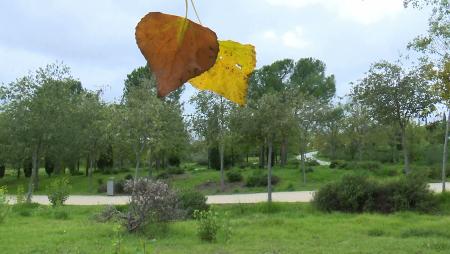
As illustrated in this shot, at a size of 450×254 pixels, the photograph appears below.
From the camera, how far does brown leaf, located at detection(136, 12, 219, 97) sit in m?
0.25

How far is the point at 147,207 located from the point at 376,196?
13.5 feet

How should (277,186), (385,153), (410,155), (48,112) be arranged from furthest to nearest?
(385,153), (410,155), (277,186), (48,112)

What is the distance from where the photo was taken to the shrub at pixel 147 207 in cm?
779

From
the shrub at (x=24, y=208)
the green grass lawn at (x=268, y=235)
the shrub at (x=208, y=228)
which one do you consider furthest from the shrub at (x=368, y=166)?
the shrub at (x=208, y=228)

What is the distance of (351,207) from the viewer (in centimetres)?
980

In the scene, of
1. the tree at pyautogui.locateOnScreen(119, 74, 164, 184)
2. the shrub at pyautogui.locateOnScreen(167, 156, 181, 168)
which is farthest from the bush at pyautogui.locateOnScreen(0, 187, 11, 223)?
the shrub at pyautogui.locateOnScreen(167, 156, 181, 168)

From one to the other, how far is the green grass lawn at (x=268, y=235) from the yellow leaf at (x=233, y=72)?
18.3ft

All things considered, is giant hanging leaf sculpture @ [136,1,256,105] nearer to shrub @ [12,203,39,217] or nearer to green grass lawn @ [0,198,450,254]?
green grass lawn @ [0,198,450,254]

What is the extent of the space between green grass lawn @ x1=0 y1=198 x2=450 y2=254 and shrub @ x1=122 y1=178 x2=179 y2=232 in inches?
7.0

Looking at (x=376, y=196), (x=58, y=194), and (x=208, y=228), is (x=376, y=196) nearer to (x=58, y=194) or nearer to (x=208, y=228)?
(x=208, y=228)

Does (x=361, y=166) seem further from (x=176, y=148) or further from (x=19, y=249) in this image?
(x=19, y=249)

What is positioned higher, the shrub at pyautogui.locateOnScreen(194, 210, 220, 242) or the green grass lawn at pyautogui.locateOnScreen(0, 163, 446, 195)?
the green grass lawn at pyautogui.locateOnScreen(0, 163, 446, 195)

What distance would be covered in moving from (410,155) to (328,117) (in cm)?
456

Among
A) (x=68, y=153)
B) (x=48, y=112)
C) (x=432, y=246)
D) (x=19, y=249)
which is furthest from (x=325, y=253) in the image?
(x=68, y=153)
